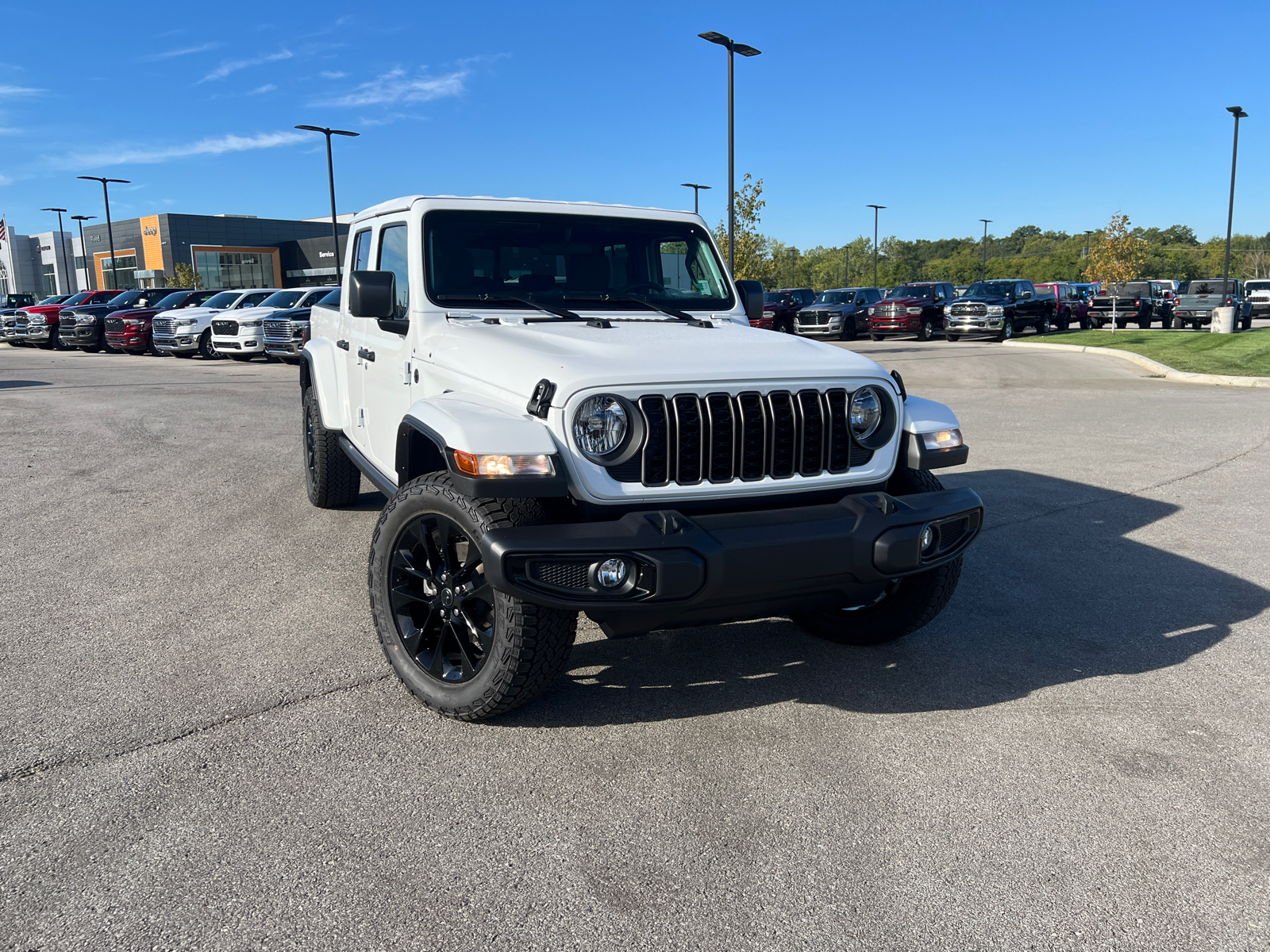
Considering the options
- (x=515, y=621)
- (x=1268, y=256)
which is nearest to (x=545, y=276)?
(x=515, y=621)

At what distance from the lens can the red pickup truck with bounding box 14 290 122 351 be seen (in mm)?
32031

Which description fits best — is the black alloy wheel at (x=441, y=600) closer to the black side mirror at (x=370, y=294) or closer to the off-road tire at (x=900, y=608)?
the black side mirror at (x=370, y=294)

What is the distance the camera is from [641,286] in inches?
199

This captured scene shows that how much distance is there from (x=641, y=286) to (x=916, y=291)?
2926 cm

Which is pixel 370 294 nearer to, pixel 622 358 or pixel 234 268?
pixel 622 358

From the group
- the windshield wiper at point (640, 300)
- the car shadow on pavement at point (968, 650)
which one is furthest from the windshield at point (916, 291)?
the windshield wiper at point (640, 300)

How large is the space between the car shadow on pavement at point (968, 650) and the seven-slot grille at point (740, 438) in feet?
3.14

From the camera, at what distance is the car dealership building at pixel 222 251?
76562 mm

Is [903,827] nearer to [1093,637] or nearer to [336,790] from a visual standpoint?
[336,790]

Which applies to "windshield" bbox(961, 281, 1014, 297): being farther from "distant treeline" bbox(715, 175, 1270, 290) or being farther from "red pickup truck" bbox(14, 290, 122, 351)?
"distant treeline" bbox(715, 175, 1270, 290)

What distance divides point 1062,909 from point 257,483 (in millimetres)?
7023

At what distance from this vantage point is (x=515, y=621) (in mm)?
3301

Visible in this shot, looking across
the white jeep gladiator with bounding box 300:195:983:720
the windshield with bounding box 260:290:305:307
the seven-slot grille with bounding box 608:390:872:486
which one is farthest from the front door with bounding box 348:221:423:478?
the windshield with bounding box 260:290:305:307

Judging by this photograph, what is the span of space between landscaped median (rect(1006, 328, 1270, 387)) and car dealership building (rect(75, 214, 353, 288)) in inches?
2283
